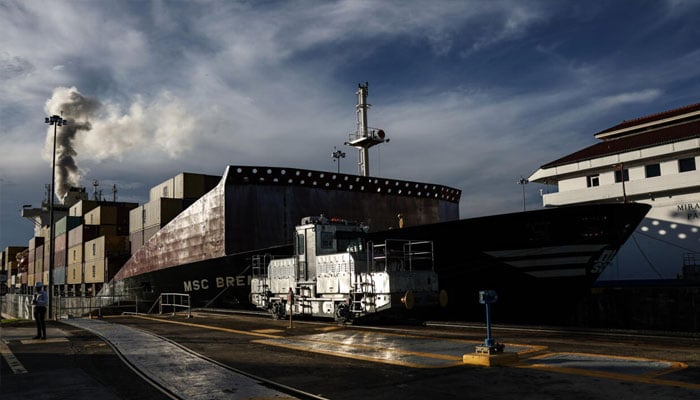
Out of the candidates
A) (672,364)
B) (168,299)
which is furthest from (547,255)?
(168,299)

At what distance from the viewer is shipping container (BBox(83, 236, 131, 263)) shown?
146 feet

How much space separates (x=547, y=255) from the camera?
18.0 metres

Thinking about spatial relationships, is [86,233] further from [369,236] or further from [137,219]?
[369,236]

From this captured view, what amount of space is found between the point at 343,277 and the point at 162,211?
23.4 meters

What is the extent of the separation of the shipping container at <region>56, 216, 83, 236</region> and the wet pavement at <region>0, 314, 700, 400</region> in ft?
151

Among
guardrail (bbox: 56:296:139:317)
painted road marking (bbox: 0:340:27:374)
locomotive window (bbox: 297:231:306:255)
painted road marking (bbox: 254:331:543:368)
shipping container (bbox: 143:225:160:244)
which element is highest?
shipping container (bbox: 143:225:160:244)

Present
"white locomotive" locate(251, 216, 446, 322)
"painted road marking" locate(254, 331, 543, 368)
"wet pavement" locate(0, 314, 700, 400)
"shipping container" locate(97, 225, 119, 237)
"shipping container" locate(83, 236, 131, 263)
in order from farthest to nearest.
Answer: "shipping container" locate(97, 225, 119, 237)
"shipping container" locate(83, 236, 131, 263)
"white locomotive" locate(251, 216, 446, 322)
"painted road marking" locate(254, 331, 543, 368)
"wet pavement" locate(0, 314, 700, 400)

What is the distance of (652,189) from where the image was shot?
91.6 feet

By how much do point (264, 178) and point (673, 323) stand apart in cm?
1997

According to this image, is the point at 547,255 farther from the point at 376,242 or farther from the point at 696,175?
the point at 696,175

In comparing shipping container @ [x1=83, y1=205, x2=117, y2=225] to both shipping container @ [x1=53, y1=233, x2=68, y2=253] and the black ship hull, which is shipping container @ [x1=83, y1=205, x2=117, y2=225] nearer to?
shipping container @ [x1=53, y1=233, x2=68, y2=253]

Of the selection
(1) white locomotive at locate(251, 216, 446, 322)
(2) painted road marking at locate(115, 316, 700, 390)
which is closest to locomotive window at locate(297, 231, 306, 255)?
(1) white locomotive at locate(251, 216, 446, 322)

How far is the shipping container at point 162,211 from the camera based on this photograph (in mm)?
37062

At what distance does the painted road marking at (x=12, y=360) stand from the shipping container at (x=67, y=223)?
47.1m
